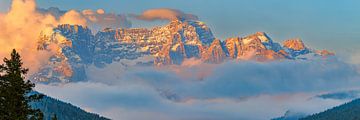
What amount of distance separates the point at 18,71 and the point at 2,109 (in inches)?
89.4

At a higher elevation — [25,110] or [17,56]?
[17,56]

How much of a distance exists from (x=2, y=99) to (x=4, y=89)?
1.88 ft

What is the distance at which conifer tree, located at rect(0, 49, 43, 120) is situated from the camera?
43.4 m

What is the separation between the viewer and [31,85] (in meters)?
43.5

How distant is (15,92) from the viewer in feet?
143

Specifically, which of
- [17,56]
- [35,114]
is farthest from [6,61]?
[35,114]

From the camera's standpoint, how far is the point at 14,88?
43719 millimetres

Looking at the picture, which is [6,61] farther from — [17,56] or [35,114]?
[35,114]

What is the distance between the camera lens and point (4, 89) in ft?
143

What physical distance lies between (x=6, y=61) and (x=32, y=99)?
263 centimetres

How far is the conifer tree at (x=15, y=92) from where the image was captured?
43438 mm

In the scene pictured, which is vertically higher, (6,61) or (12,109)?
(6,61)

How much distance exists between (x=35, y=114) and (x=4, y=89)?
2.19 meters

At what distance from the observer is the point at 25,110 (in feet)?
144
